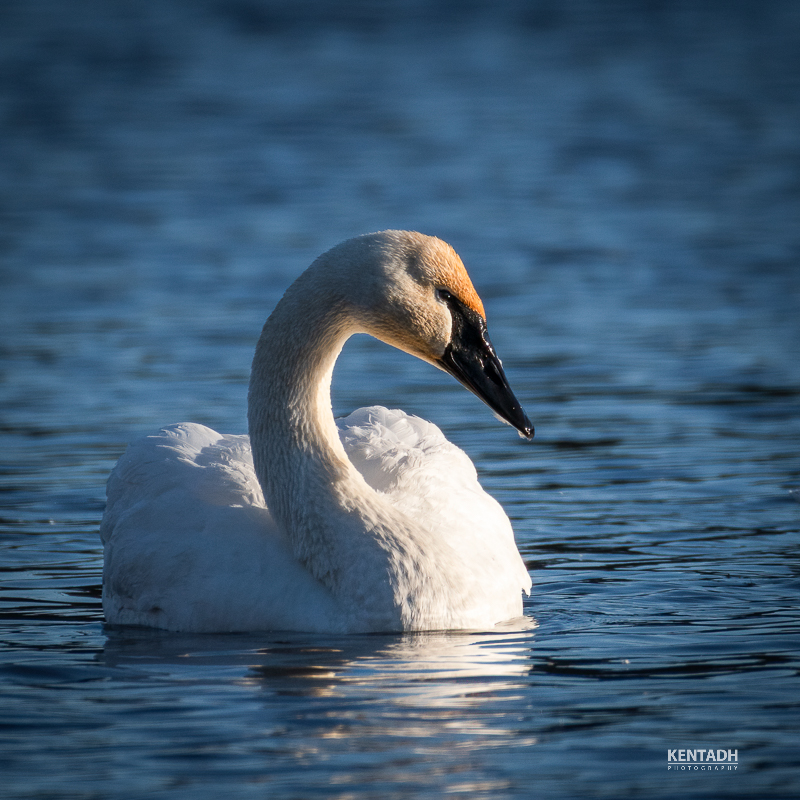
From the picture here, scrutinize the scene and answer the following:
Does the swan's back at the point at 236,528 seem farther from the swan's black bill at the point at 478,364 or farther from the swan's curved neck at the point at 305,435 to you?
the swan's black bill at the point at 478,364

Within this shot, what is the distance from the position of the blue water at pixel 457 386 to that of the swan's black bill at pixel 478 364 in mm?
1007

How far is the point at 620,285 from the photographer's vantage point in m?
16.8

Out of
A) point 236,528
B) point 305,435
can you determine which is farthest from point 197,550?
point 305,435

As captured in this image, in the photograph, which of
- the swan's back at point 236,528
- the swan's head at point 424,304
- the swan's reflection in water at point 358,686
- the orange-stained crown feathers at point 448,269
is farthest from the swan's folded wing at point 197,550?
the orange-stained crown feathers at point 448,269

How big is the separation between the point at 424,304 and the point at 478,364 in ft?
1.41

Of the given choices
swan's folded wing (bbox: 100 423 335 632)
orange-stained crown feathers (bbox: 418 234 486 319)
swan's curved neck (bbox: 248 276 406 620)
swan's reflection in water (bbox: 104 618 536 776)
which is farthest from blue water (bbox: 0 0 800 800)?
orange-stained crown feathers (bbox: 418 234 486 319)

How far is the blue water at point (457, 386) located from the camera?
18.9 feet

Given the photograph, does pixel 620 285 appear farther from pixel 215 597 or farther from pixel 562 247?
pixel 215 597

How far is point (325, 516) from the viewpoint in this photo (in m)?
7.21

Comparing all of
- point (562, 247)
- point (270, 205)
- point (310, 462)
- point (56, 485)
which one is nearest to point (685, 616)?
point (310, 462)

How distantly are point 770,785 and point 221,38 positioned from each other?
35655 millimetres

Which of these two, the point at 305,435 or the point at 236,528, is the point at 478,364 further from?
the point at 236,528

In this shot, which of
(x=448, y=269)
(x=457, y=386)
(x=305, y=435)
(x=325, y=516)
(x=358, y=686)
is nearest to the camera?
(x=358, y=686)

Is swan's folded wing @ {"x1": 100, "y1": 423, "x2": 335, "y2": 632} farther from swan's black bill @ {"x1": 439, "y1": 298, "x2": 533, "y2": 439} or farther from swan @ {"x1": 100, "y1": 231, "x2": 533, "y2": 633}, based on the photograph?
swan's black bill @ {"x1": 439, "y1": 298, "x2": 533, "y2": 439}
